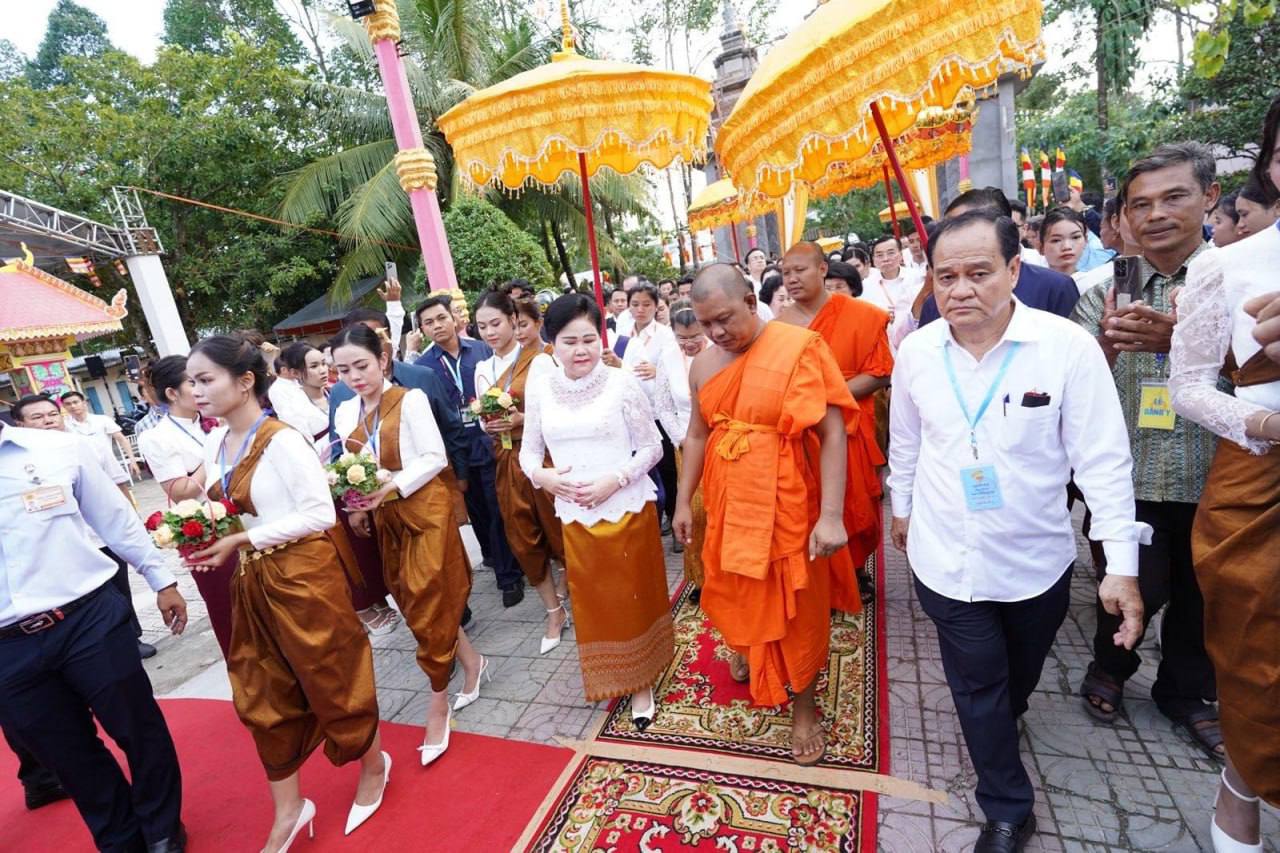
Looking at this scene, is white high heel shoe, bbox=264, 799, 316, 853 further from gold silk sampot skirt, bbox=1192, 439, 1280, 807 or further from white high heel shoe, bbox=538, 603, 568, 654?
gold silk sampot skirt, bbox=1192, 439, 1280, 807

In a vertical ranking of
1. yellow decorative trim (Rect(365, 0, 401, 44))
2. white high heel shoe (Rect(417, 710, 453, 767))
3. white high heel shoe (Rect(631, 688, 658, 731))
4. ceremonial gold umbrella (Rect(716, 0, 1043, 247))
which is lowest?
white high heel shoe (Rect(631, 688, 658, 731))

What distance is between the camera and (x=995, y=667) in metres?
2.10

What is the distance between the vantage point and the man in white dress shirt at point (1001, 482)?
189 centimetres

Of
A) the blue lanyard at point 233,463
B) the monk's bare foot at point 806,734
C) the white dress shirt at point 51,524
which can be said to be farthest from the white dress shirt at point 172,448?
the monk's bare foot at point 806,734

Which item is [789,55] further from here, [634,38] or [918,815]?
[634,38]

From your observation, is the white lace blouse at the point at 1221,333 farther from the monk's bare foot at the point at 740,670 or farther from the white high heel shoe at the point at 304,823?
the white high heel shoe at the point at 304,823

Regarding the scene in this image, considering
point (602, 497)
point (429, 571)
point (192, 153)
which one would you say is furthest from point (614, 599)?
point (192, 153)

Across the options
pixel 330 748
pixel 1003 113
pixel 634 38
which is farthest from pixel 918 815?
pixel 634 38

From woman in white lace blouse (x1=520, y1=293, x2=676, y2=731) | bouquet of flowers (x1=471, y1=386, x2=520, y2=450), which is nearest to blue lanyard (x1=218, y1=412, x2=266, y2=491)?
woman in white lace blouse (x1=520, y1=293, x2=676, y2=731)

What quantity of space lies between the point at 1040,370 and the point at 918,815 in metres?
1.68

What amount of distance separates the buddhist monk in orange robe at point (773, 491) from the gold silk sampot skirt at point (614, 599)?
46 centimetres

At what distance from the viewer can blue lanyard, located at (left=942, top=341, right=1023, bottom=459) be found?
1964mm

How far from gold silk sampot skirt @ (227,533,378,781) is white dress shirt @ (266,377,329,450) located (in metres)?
1.83

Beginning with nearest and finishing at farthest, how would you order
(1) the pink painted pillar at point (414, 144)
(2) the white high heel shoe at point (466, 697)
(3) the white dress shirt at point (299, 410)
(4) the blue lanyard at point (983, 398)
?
(4) the blue lanyard at point (983, 398), (2) the white high heel shoe at point (466, 697), (3) the white dress shirt at point (299, 410), (1) the pink painted pillar at point (414, 144)
